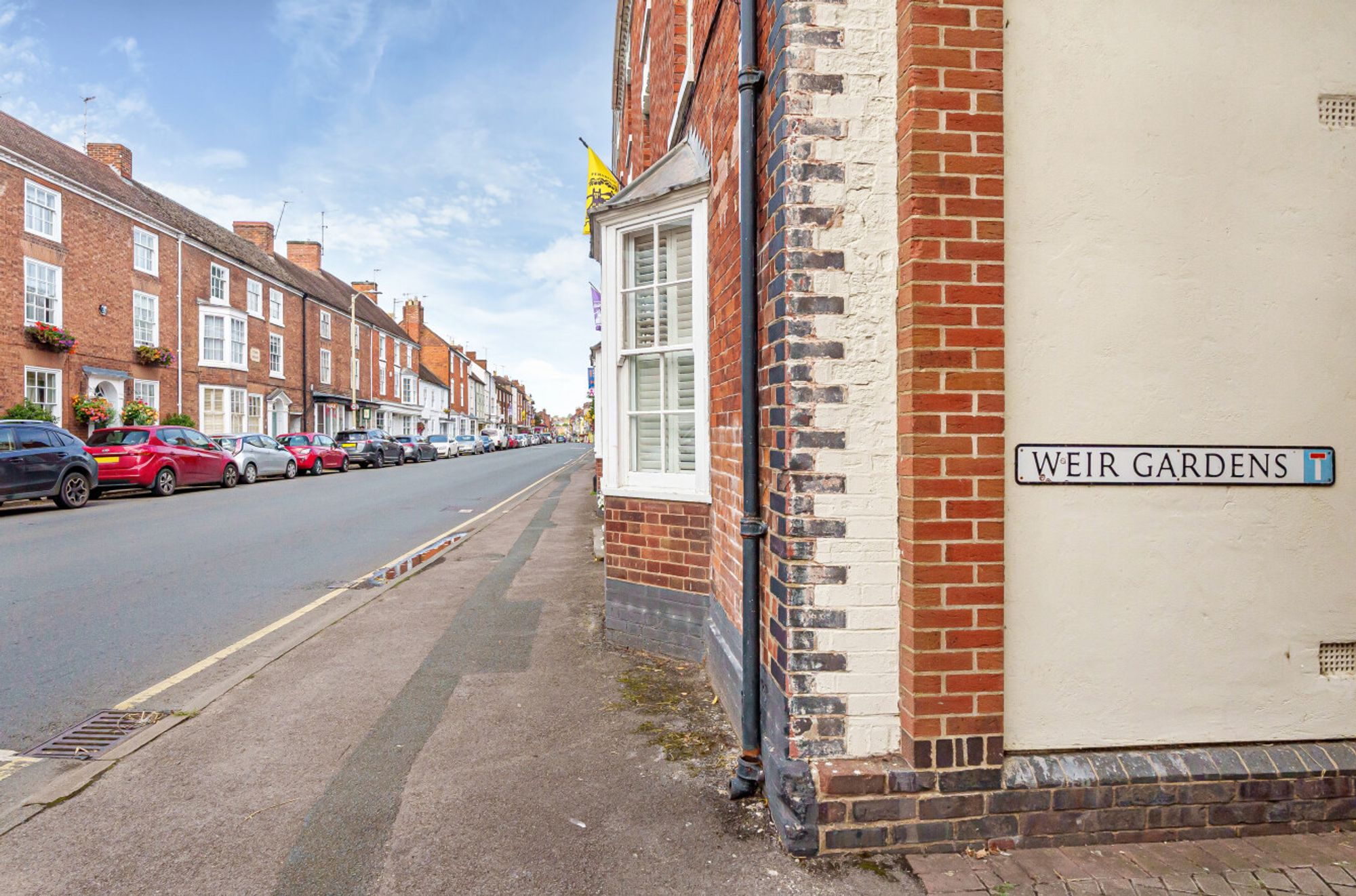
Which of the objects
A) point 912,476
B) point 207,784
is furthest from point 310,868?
point 912,476

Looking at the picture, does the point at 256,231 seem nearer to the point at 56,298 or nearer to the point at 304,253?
the point at 304,253

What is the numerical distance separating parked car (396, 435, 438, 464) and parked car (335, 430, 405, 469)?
1.32 metres

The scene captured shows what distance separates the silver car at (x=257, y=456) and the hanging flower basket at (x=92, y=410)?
2924 mm

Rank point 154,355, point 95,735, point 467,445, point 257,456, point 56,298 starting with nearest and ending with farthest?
point 95,735, point 56,298, point 257,456, point 154,355, point 467,445

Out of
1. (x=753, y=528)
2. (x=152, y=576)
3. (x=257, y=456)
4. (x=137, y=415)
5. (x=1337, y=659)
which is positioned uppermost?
(x=137, y=415)

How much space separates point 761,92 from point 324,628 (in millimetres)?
5314

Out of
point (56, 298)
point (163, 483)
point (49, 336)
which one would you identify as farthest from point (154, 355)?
point (163, 483)

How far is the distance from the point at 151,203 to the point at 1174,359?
3279 centimetres

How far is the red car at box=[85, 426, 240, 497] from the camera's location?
1628cm

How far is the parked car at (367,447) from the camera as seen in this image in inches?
1286

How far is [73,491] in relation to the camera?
1437 cm

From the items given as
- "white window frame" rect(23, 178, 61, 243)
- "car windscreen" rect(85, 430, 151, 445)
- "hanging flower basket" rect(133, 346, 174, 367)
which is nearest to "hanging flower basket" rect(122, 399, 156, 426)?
"hanging flower basket" rect(133, 346, 174, 367)

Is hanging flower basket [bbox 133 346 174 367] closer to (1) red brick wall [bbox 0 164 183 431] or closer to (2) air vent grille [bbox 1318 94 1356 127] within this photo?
(1) red brick wall [bbox 0 164 183 431]

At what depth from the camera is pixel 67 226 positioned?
21.8 m
